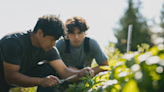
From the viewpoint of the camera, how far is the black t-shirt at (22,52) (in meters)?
2.79

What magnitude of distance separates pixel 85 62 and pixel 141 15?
19.3 m

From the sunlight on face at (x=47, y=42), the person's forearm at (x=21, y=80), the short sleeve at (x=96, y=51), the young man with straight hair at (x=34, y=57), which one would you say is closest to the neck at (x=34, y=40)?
the young man with straight hair at (x=34, y=57)

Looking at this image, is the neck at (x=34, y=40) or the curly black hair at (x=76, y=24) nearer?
the neck at (x=34, y=40)

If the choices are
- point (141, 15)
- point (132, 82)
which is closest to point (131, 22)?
point (141, 15)

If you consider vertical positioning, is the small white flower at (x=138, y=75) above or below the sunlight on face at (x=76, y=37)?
above

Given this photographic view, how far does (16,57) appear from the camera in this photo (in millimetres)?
2814

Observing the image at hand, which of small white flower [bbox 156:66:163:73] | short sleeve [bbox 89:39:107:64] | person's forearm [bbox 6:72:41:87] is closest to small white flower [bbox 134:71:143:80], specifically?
small white flower [bbox 156:66:163:73]

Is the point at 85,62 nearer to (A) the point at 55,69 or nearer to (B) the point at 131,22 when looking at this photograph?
(A) the point at 55,69

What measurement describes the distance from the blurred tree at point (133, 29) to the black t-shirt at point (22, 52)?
16965mm

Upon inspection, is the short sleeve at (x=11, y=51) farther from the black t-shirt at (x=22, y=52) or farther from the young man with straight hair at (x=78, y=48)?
the young man with straight hair at (x=78, y=48)

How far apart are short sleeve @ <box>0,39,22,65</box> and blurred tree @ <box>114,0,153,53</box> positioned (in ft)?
57.0

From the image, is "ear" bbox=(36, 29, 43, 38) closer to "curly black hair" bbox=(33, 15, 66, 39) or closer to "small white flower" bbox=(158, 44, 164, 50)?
"curly black hair" bbox=(33, 15, 66, 39)

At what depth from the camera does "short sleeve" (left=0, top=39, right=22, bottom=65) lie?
2.77 metres

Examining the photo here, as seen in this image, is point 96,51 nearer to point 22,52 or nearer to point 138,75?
point 22,52
